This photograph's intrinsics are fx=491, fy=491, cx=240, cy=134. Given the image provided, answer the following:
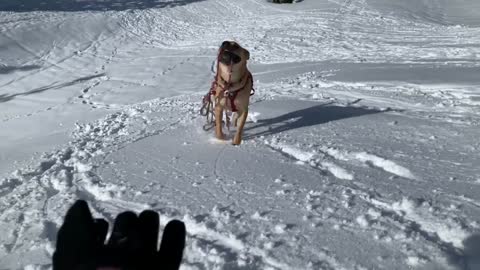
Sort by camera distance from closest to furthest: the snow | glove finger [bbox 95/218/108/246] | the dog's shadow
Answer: glove finger [bbox 95/218/108/246]
the snow
the dog's shadow

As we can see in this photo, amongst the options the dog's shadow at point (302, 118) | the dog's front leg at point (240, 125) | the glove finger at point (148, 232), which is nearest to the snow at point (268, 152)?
the dog's shadow at point (302, 118)

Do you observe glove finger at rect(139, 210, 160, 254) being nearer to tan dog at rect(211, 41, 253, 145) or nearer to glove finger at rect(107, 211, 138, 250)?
glove finger at rect(107, 211, 138, 250)

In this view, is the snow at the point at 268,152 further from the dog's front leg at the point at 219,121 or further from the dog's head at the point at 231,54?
the dog's head at the point at 231,54

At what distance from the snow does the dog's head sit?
0.96 metres

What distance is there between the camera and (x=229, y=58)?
15.7 feet

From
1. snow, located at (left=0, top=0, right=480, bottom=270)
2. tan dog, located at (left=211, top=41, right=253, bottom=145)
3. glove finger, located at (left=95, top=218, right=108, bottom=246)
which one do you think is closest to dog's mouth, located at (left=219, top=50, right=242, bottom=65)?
tan dog, located at (left=211, top=41, right=253, bottom=145)

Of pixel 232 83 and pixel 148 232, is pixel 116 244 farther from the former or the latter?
pixel 232 83

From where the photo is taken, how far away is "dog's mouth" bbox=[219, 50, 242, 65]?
15.6ft

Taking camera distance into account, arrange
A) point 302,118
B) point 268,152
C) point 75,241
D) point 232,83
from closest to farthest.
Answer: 1. point 75,241
2. point 232,83
3. point 268,152
4. point 302,118

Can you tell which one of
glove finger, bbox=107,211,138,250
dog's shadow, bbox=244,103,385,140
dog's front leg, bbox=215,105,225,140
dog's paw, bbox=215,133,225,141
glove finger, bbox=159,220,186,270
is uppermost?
glove finger, bbox=107,211,138,250

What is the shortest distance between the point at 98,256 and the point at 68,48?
1155 centimetres

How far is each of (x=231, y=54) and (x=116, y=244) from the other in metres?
2.76

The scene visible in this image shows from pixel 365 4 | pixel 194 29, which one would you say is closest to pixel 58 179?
pixel 194 29

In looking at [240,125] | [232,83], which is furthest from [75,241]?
[240,125]
